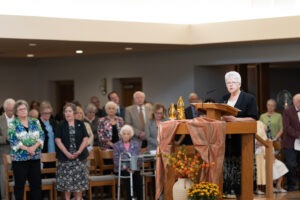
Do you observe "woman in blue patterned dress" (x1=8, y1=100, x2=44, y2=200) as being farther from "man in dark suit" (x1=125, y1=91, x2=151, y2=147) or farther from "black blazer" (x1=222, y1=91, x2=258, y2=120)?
"black blazer" (x1=222, y1=91, x2=258, y2=120)

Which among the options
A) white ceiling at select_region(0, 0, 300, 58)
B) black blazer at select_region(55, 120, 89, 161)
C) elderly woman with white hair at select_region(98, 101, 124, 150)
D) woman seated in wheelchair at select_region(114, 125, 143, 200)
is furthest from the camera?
elderly woman with white hair at select_region(98, 101, 124, 150)

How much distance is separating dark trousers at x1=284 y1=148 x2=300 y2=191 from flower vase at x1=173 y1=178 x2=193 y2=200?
21.8 ft

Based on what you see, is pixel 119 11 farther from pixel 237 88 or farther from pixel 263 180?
pixel 237 88

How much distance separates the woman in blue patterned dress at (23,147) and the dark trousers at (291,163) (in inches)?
203

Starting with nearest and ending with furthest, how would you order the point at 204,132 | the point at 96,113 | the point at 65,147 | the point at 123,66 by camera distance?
the point at 204,132, the point at 65,147, the point at 96,113, the point at 123,66

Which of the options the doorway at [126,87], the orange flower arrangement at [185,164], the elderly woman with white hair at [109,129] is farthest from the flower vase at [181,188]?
the doorway at [126,87]

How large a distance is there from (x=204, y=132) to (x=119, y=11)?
6.78 m

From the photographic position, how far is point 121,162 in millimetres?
12414

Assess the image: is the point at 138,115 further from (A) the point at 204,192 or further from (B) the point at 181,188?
(A) the point at 204,192

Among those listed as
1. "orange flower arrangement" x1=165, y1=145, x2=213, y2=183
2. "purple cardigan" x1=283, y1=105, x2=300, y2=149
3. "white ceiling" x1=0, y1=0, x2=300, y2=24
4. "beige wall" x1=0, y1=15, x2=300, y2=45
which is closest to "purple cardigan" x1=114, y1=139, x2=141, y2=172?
"beige wall" x1=0, y1=15, x2=300, y2=45

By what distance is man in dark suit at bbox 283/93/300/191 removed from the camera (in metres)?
14.3

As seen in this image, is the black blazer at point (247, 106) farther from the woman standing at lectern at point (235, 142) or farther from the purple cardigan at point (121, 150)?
the purple cardigan at point (121, 150)

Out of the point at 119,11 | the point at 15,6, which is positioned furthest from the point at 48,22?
the point at 119,11

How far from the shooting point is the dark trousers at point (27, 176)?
11.4 meters
